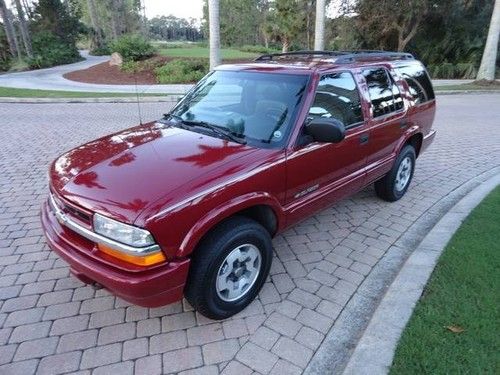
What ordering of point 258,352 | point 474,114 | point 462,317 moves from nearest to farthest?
1. point 258,352
2. point 462,317
3. point 474,114

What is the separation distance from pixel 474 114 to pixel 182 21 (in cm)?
11540

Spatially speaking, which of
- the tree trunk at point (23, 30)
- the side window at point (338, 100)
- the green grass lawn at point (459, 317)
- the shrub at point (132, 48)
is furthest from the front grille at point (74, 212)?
the tree trunk at point (23, 30)

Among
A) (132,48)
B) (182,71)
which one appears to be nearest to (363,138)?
(182,71)

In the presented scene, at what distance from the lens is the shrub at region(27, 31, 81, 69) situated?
27.5m

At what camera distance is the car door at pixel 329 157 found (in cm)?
331

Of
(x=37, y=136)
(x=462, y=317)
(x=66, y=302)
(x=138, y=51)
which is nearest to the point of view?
(x=462, y=317)

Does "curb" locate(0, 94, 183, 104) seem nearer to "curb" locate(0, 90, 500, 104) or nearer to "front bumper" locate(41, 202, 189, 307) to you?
"curb" locate(0, 90, 500, 104)

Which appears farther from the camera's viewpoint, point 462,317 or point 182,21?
point 182,21

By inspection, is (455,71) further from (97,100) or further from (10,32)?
(10,32)

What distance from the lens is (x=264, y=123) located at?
333 centimetres

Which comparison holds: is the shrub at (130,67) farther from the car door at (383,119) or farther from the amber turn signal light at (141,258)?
the amber turn signal light at (141,258)

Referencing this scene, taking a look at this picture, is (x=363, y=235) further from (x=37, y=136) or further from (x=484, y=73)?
(x=484, y=73)

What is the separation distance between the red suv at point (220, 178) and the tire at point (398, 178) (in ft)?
1.91

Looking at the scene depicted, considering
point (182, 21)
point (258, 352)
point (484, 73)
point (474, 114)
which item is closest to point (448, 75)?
point (484, 73)
